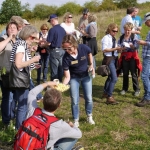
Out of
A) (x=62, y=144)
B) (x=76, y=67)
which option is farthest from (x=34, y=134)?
(x=76, y=67)

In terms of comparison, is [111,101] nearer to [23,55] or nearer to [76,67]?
[76,67]

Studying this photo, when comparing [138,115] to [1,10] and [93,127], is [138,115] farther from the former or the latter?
[1,10]

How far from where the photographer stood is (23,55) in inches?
151

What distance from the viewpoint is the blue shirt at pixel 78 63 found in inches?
178

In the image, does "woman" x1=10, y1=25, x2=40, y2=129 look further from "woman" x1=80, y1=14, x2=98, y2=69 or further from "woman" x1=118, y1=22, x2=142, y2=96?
"woman" x1=80, y1=14, x2=98, y2=69

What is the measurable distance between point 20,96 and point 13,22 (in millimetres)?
1197

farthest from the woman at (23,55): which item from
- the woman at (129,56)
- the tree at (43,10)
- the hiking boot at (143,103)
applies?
the tree at (43,10)

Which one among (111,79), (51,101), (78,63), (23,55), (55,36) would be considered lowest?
(111,79)

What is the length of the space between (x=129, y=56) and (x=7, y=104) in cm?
311

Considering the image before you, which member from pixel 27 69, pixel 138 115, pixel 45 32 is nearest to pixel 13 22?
pixel 27 69

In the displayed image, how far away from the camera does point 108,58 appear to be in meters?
6.00

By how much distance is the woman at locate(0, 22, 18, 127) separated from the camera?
410 centimetres

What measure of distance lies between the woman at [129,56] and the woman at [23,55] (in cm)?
272

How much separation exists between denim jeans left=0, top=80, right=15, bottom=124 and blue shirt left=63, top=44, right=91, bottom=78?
3.57 feet
